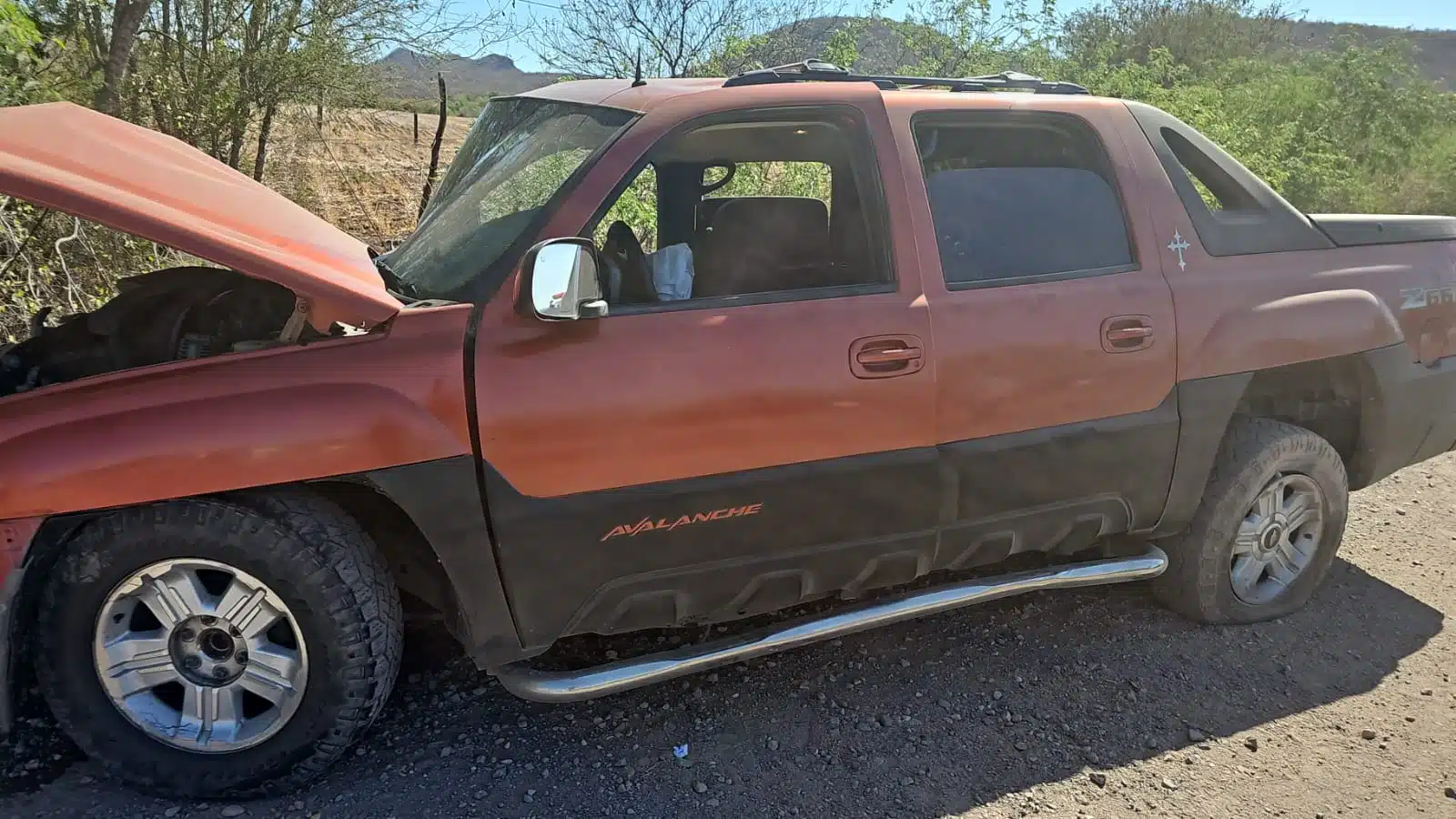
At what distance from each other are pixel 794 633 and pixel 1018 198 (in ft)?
5.42

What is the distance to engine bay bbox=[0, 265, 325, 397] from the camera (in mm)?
3025

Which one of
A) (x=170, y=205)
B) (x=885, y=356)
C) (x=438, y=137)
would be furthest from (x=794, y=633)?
(x=438, y=137)

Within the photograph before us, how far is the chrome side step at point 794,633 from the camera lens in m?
2.77

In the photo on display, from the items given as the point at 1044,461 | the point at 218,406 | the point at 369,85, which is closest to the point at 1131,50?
the point at 369,85

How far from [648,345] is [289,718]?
4.66ft

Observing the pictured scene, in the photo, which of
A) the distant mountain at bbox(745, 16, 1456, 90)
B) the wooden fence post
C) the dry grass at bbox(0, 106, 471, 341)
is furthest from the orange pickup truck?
the distant mountain at bbox(745, 16, 1456, 90)

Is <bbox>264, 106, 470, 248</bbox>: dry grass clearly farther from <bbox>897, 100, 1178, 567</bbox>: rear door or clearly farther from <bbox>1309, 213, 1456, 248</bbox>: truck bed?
<bbox>1309, 213, 1456, 248</bbox>: truck bed

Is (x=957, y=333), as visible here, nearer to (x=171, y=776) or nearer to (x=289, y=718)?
(x=289, y=718)

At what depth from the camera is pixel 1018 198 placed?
336cm

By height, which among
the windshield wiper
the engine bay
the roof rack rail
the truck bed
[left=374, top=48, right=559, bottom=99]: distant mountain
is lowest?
the engine bay

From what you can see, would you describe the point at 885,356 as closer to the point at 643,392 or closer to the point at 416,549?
the point at 643,392

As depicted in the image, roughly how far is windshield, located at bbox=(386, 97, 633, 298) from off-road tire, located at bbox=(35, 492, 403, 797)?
0.76 meters

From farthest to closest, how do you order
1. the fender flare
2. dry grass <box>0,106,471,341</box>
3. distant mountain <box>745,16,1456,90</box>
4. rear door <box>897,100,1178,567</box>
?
1. distant mountain <box>745,16,1456,90</box>
2. dry grass <box>0,106,471,341</box>
3. the fender flare
4. rear door <box>897,100,1178,567</box>

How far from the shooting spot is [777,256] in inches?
124
